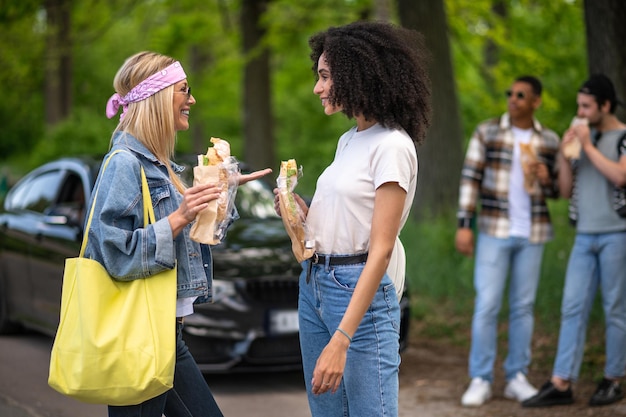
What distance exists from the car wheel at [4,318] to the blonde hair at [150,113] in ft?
18.1

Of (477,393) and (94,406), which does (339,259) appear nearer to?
(477,393)

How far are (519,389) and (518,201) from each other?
126cm

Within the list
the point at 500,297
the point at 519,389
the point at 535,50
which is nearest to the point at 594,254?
the point at 500,297

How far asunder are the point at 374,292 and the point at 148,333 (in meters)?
0.77

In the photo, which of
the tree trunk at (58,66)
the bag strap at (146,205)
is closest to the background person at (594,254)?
the bag strap at (146,205)

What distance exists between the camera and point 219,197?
319 cm

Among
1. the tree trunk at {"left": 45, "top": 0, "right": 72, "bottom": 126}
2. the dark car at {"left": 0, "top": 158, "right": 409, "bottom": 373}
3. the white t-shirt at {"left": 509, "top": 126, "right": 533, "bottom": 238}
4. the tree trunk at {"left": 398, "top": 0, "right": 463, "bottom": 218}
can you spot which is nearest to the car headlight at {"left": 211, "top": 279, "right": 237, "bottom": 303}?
the dark car at {"left": 0, "top": 158, "right": 409, "bottom": 373}

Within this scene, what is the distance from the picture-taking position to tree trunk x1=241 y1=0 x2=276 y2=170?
16.7 meters

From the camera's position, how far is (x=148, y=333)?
3.13 m

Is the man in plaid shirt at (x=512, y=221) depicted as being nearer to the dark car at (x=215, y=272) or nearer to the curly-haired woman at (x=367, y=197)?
the dark car at (x=215, y=272)

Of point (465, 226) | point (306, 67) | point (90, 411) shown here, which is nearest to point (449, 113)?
point (465, 226)

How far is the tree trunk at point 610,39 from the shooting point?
23.0ft

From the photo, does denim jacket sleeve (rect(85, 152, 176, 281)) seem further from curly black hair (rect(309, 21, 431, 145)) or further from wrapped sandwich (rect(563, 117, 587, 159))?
wrapped sandwich (rect(563, 117, 587, 159))

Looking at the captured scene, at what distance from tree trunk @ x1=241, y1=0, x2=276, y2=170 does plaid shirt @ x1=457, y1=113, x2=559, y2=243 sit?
10.4 m
